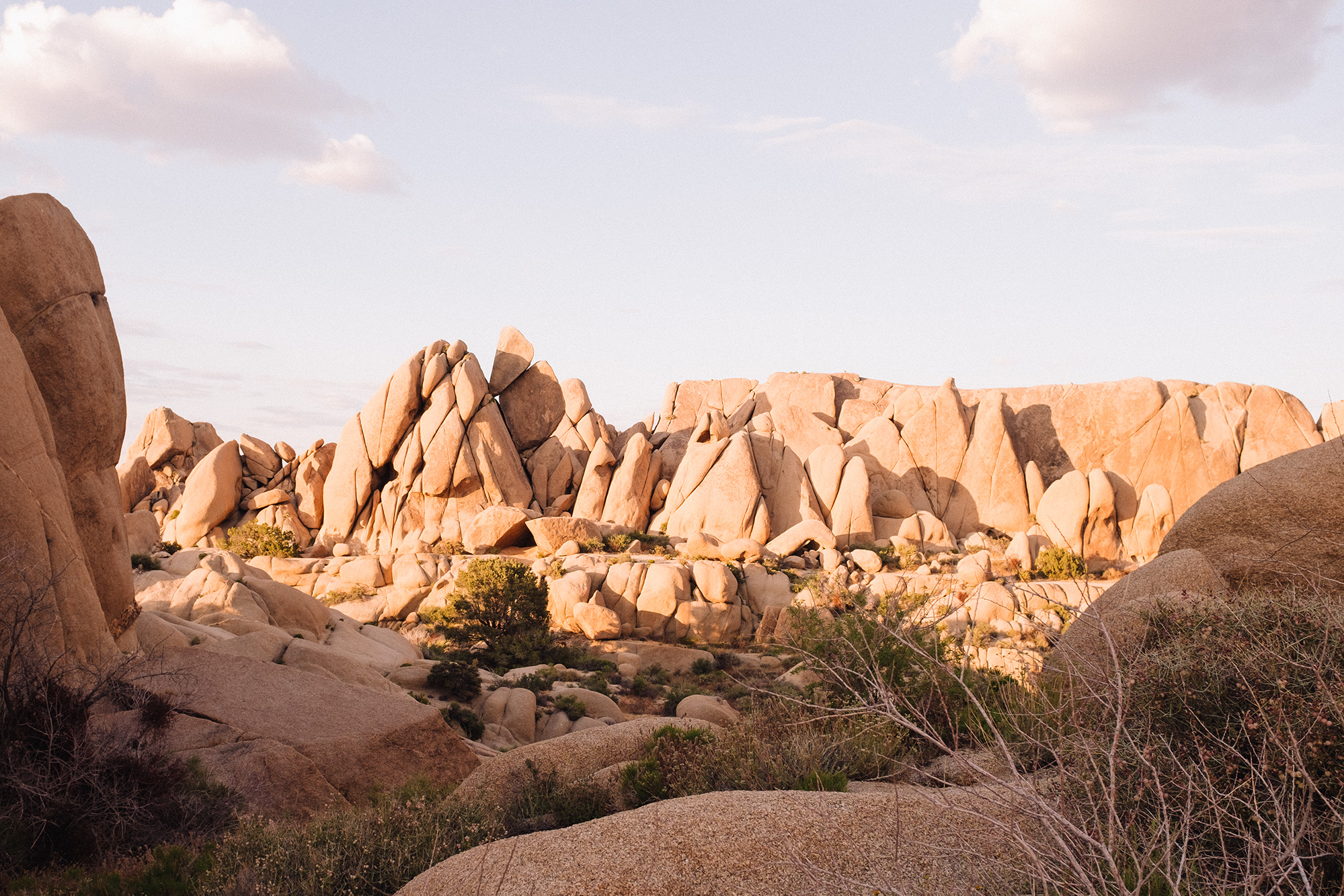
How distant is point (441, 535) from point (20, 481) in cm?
3784

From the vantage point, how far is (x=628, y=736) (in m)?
12.7

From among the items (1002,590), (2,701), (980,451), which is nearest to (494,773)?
(2,701)

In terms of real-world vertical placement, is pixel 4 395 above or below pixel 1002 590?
above

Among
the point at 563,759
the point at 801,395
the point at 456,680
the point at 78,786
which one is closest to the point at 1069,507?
the point at 801,395

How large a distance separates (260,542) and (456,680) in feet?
92.7

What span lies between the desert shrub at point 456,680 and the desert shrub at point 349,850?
13727mm

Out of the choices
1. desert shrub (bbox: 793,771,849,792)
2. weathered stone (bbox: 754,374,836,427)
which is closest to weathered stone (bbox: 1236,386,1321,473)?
weathered stone (bbox: 754,374,836,427)

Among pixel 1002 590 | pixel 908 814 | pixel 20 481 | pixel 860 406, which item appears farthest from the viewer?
pixel 860 406

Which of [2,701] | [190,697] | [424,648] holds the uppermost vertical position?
[2,701]

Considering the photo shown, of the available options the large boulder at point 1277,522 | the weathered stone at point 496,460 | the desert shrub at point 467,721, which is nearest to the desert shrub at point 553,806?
the large boulder at point 1277,522

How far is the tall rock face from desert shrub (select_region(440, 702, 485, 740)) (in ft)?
24.2

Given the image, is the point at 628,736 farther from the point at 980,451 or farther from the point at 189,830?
the point at 980,451

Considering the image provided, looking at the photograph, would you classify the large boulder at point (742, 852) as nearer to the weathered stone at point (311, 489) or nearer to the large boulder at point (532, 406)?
the large boulder at point (532, 406)

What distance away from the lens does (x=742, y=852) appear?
235 inches
